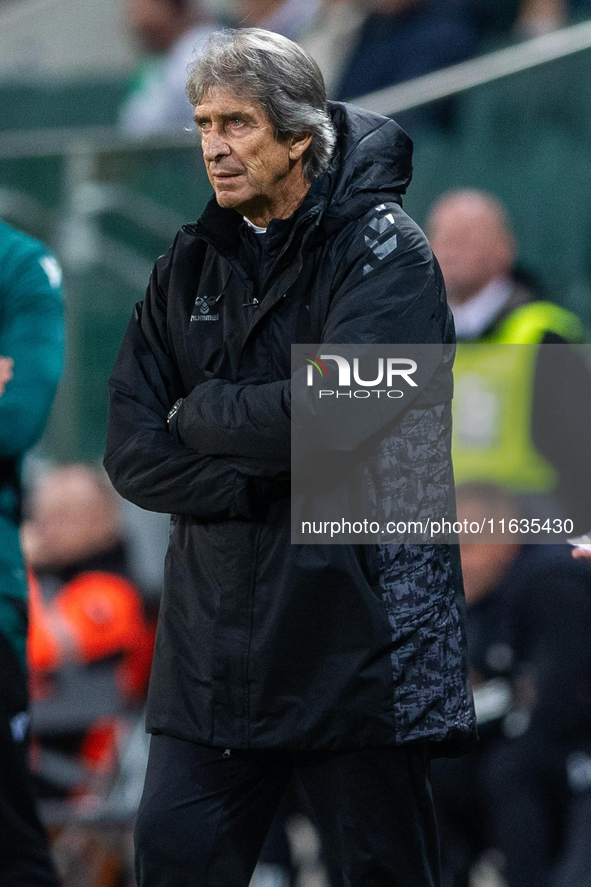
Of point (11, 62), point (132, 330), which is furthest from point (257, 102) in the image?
point (11, 62)

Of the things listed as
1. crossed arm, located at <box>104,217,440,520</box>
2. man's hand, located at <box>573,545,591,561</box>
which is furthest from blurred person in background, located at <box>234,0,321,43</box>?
man's hand, located at <box>573,545,591,561</box>

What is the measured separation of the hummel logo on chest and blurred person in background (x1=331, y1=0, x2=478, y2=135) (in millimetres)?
3511

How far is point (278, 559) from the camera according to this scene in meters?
2.68

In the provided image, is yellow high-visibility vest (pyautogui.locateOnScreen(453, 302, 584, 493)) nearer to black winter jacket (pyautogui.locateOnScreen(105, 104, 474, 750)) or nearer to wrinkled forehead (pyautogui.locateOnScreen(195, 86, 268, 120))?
black winter jacket (pyautogui.locateOnScreen(105, 104, 474, 750))

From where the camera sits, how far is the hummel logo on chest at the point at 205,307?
2.83 meters

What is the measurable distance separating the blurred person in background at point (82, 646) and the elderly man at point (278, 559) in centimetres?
262

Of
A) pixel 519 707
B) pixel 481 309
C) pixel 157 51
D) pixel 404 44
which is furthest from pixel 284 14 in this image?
pixel 519 707

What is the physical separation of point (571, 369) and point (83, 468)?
2.31 meters

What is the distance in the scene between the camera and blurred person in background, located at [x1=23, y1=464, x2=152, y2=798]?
213 inches

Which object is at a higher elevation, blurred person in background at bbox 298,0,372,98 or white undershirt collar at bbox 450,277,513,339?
blurred person in background at bbox 298,0,372,98

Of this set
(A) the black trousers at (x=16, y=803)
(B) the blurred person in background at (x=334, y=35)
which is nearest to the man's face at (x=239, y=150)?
(A) the black trousers at (x=16, y=803)

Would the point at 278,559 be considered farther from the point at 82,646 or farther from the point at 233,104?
the point at 82,646

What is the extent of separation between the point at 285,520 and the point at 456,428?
202 centimetres

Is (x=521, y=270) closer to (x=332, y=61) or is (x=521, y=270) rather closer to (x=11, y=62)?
(x=332, y=61)
